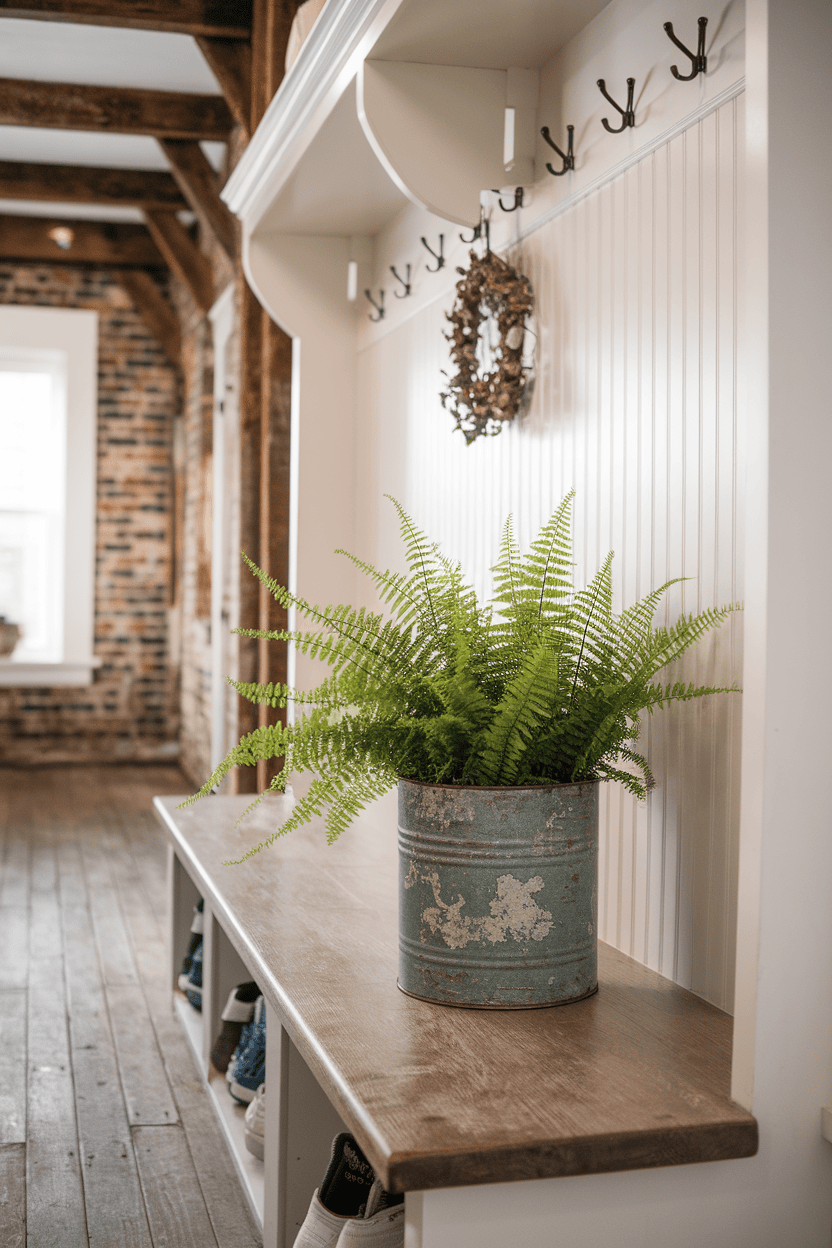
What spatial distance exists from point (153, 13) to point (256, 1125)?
3.61 m

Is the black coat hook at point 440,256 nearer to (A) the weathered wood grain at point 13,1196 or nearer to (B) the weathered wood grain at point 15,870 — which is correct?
(A) the weathered wood grain at point 13,1196

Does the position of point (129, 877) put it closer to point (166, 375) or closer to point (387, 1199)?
point (387, 1199)

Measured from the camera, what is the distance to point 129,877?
15.9ft

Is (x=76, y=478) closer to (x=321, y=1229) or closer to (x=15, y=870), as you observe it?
(x=15, y=870)

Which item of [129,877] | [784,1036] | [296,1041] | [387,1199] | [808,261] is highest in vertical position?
[808,261]

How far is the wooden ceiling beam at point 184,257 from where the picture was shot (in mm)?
6762

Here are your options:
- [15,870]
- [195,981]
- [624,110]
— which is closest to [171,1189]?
[195,981]

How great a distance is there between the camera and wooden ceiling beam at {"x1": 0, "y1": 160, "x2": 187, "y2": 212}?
22.0 ft

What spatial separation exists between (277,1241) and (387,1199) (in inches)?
14.7

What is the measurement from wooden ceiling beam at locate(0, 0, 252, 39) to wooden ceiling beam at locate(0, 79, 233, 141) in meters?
1.30

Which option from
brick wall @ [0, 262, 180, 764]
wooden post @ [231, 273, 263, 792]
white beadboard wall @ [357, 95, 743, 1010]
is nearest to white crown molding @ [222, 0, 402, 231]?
white beadboard wall @ [357, 95, 743, 1010]

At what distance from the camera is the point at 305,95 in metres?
2.25

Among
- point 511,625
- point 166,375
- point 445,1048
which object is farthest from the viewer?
point 166,375

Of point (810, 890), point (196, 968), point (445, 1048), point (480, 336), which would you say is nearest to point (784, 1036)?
point (810, 890)
